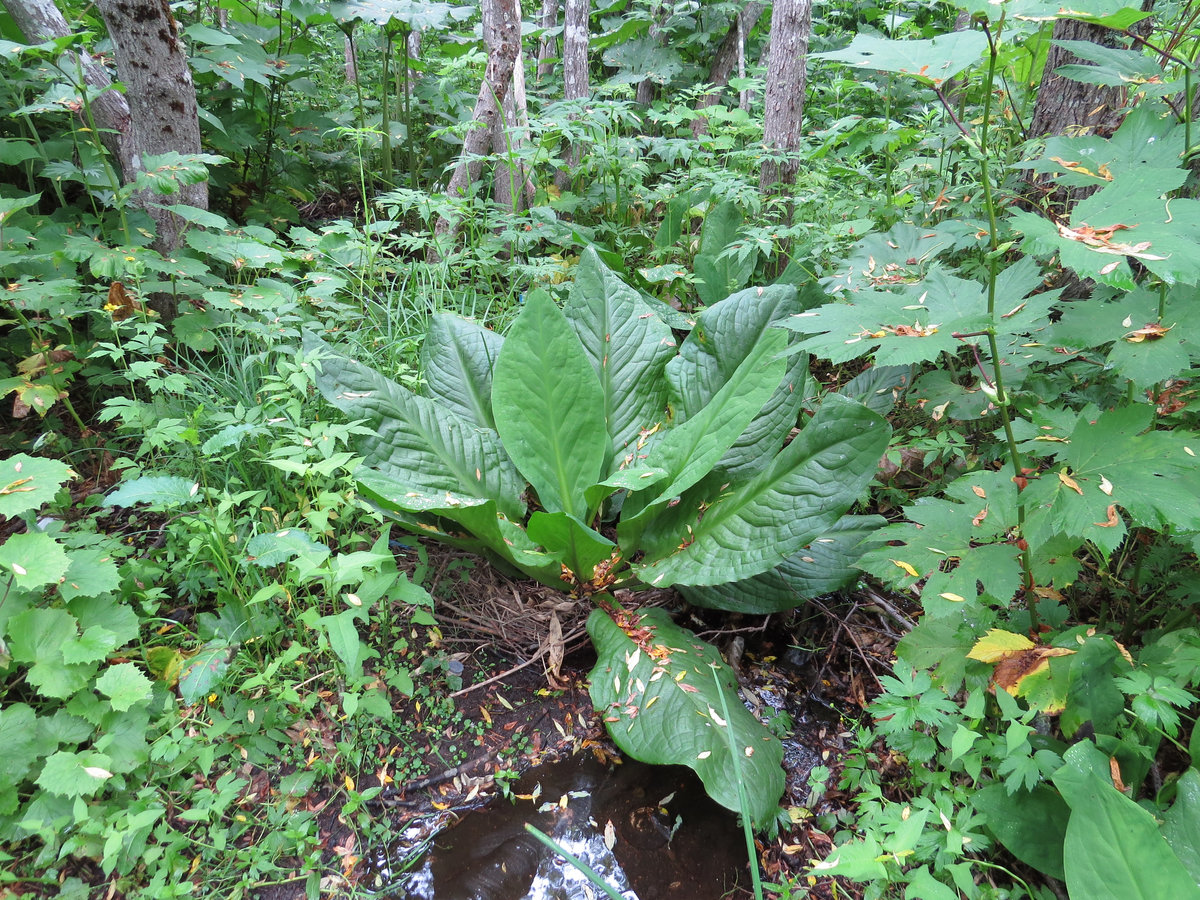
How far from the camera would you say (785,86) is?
296 centimetres

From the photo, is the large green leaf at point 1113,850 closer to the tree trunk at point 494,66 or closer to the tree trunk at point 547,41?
the tree trunk at point 494,66

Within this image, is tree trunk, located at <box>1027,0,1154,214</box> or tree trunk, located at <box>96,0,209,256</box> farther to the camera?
tree trunk, located at <box>96,0,209,256</box>

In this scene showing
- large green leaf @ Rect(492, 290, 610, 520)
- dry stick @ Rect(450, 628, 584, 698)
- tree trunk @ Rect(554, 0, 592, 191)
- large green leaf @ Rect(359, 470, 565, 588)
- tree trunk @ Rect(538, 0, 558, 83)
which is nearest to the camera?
large green leaf @ Rect(359, 470, 565, 588)

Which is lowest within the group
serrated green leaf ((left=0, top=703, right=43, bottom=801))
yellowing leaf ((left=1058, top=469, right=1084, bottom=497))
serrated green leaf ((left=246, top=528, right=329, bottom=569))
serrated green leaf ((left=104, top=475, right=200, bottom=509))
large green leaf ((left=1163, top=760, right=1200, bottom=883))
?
serrated green leaf ((left=0, top=703, right=43, bottom=801))

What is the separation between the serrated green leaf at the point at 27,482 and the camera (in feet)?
4.36

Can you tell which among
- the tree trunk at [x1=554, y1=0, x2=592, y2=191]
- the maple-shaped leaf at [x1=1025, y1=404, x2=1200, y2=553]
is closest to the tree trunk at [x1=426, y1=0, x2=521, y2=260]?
the tree trunk at [x1=554, y1=0, x2=592, y2=191]

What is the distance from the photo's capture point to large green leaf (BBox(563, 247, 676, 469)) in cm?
196

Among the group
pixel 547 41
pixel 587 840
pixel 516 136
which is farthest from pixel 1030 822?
pixel 547 41

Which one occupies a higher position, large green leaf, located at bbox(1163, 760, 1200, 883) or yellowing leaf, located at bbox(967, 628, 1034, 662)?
→ yellowing leaf, located at bbox(967, 628, 1034, 662)

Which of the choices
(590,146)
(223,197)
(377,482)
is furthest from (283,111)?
(377,482)

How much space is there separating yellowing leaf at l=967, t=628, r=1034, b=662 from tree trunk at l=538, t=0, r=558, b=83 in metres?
4.21

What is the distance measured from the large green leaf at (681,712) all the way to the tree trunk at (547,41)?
13.0 feet

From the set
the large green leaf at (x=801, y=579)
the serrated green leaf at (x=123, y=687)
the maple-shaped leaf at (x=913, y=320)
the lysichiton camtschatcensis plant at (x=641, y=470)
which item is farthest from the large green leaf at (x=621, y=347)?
the serrated green leaf at (x=123, y=687)

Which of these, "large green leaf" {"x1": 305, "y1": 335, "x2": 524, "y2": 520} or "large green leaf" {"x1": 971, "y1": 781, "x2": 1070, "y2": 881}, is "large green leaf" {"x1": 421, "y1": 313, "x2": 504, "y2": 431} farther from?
"large green leaf" {"x1": 971, "y1": 781, "x2": 1070, "y2": 881}
